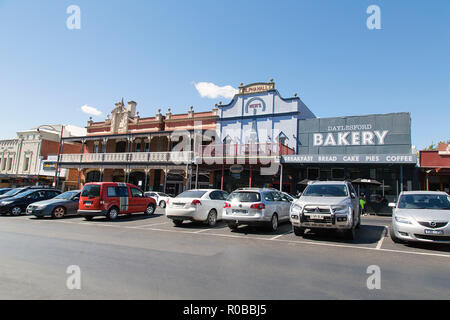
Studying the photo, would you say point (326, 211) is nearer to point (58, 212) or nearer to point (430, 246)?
point (430, 246)

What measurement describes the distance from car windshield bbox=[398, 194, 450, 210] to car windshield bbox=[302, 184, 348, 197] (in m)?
1.65

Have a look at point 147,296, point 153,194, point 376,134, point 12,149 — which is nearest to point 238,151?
point 153,194

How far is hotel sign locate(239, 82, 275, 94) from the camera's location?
2445 cm

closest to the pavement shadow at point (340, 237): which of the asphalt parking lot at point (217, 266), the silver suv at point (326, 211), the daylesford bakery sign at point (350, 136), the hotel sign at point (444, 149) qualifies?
the asphalt parking lot at point (217, 266)

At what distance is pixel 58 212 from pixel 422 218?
1536cm

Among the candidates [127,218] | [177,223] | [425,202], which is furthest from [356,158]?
[127,218]

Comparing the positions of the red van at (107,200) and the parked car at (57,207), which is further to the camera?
the parked car at (57,207)

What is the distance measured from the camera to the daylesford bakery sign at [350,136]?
68.6 ft

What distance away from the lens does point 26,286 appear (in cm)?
419

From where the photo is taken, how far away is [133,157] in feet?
90.6

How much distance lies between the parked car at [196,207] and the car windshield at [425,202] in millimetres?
6677

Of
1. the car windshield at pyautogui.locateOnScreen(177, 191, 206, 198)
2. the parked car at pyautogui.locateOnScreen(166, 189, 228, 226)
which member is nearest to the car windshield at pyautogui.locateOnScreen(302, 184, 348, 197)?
the parked car at pyautogui.locateOnScreen(166, 189, 228, 226)

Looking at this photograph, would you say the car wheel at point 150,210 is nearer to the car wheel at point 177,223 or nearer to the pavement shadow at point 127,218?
the pavement shadow at point 127,218

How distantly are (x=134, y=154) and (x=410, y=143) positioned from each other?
23604mm
